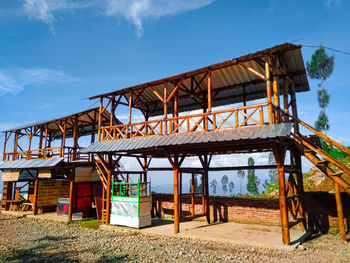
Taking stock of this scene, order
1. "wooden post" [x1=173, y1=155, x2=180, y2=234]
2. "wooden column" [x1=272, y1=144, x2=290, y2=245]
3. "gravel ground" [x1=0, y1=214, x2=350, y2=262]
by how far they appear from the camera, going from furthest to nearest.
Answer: "wooden post" [x1=173, y1=155, x2=180, y2=234] < "wooden column" [x1=272, y1=144, x2=290, y2=245] < "gravel ground" [x1=0, y1=214, x2=350, y2=262]

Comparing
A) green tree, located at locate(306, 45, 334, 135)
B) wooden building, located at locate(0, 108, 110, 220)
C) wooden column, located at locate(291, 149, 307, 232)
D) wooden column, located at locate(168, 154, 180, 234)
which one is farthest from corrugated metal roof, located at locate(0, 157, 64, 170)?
green tree, located at locate(306, 45, 334, 135)

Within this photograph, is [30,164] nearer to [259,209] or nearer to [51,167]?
[51,167]

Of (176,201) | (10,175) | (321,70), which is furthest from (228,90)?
(321,70)

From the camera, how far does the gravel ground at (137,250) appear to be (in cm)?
774

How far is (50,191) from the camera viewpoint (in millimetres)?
19906

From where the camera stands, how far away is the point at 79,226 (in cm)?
1389

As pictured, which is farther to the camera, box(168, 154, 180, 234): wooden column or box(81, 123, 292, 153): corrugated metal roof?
box(168, 154, 180, 234): wooden column

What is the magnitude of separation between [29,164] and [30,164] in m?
0.18

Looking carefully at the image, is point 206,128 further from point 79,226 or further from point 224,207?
point 79,226

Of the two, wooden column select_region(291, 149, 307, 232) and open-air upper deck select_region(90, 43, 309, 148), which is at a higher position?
open-air upper deck select_region(90, 43, 309, 148)

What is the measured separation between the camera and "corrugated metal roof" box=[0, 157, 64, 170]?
1678 centimetres

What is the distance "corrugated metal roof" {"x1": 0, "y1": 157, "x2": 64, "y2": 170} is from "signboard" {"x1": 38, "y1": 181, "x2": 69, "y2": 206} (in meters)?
1.72

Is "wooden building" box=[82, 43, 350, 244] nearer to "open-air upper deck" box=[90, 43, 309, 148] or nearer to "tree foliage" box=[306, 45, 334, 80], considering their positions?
"open-air upper deck" box=[90, 43, 309, 148]

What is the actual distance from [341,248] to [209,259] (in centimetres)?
466
